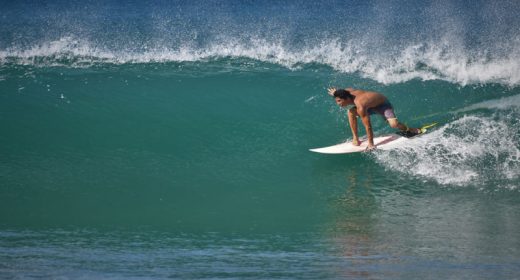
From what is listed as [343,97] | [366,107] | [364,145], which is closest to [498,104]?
[364,145]

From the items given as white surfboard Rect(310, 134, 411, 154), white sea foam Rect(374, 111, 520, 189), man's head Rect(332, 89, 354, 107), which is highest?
man's head Rect(332, 89, 354, 107)

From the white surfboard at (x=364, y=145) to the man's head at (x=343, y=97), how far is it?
63 cm

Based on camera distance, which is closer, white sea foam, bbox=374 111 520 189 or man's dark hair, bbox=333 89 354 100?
white sea foam, bbox=374 111 520 189

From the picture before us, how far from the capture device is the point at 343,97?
859 cm

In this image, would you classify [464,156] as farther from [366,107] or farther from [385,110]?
[366,107]

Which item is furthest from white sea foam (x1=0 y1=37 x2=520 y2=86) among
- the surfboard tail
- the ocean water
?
the surfboard tail

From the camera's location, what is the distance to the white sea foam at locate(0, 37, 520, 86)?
11.9 m

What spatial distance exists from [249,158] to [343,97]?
1.50 meters

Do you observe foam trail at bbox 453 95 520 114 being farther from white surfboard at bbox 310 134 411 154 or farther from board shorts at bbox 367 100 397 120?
board shorts at bbox 367 100 397 120

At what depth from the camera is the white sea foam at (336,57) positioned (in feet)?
39.2

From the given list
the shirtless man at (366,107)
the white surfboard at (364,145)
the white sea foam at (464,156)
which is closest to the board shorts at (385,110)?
the shirtless man at (366,107)

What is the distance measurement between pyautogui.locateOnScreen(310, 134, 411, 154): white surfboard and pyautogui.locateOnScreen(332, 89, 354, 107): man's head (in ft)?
2.08

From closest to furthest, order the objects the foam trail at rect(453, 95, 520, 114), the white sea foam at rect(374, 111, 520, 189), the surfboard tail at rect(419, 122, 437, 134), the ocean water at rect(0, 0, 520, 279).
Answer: the ocean water at rect(0, 0, 520, 279) < the white sea foam at rect(374, 111, 520, 189) < the surfboard tail at rect(419, 122, 437, 134) < the foam trail at rect(453, 95, 520, 114)

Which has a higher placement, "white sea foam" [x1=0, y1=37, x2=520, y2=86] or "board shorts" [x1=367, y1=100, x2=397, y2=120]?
"white sea foam" [x1=0, y1=37, x2=520, y2=86]
